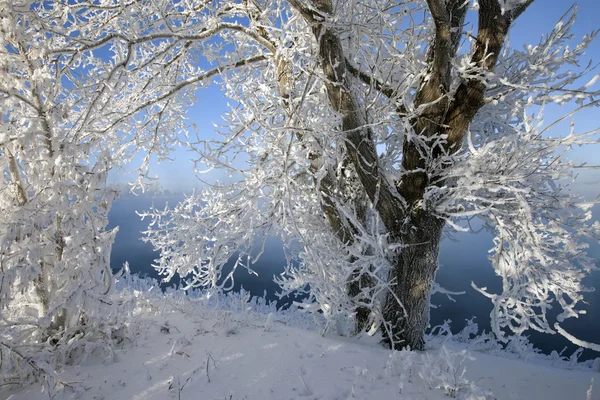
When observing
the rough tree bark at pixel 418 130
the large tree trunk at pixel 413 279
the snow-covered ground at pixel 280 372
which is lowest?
the snow-covered ground at pixel 280 372

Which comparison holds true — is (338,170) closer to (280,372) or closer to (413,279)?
(413,279)

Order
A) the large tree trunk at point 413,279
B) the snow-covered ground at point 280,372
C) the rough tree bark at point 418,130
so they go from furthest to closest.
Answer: the large tree trunk at point 413,279 → the rough tree bark at point 418,130 → the snow-covered ground at point 280,372

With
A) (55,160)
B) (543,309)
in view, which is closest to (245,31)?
(55,160)

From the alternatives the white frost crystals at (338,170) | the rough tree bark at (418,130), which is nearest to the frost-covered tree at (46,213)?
the white frost crystals at (338,170)

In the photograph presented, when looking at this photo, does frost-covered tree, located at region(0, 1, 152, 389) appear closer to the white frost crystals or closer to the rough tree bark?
the white frost crystals

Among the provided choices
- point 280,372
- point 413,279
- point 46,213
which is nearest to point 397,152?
point 413,279

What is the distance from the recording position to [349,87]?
365cm

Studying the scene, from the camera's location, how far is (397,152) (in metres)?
4.81

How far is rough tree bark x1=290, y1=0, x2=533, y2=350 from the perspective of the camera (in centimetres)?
338

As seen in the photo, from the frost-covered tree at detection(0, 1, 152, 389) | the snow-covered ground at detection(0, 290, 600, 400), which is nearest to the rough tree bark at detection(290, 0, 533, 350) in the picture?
the snow-covered ground at detection(0, 290, 600, 400)

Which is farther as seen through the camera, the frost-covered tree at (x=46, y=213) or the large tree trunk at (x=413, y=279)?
the large tree trunk at (x=413, y=279)

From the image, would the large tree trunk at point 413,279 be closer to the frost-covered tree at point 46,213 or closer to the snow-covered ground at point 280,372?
the snow-covered ground at point 280,372

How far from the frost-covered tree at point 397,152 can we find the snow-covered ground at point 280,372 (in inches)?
20.1

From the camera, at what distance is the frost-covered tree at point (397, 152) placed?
3312 millimetres
